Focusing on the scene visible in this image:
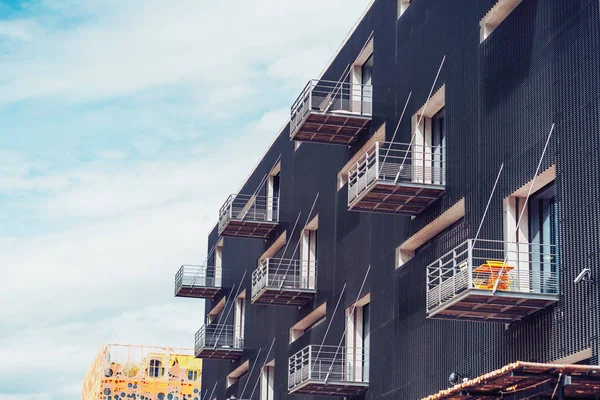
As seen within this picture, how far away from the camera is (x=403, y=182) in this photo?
29.7 meters

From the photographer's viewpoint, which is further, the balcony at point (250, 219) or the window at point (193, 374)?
the window at point (193, 374)

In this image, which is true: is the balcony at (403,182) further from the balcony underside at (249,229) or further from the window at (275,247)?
the balcony underside at (249,229)

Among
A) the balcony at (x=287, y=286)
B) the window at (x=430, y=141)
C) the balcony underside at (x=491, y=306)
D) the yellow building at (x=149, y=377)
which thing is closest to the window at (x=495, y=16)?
the window at (x=430, y=141)

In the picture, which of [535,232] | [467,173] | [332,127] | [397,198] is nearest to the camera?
[535,232]

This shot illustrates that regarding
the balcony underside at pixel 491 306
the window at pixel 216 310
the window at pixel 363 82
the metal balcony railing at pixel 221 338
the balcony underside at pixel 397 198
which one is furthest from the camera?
the window at pixel 216 310

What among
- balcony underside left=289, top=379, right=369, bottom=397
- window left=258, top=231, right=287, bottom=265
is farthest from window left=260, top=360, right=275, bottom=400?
balcony underside left=289, top=379, right=369, bottom=397

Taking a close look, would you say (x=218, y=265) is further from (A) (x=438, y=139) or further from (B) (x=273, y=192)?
(A) (x=438, y=139)

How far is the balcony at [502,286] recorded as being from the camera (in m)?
23.4

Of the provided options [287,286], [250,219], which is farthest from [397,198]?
[250,219]

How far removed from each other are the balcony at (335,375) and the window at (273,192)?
11.7 metres

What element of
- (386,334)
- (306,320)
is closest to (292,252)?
(306,320)

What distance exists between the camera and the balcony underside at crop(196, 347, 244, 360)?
2037 inches

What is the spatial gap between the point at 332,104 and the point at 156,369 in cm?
7122

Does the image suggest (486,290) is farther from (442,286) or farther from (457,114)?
(457,114)
